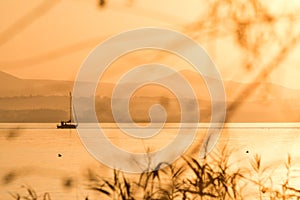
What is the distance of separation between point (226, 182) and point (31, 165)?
1961 inches

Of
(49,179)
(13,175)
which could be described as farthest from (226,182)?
(49,179)

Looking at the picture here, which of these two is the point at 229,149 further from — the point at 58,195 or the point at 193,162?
the point at 58,195

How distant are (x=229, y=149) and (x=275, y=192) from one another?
70 cm

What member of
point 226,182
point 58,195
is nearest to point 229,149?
point 226,182

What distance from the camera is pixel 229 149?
279 inches

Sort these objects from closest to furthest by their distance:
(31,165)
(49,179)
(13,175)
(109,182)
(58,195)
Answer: (13,175)
(109,182)
(58,195)
(49,179)
(31,165)

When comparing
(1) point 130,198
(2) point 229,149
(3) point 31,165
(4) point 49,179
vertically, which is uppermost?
(3) point 31,165

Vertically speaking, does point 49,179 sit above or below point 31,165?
below

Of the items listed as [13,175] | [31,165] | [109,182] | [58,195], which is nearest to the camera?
[13,175]

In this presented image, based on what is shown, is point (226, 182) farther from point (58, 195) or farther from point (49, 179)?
point (49, 179)

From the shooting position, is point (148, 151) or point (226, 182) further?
point (226, 182)

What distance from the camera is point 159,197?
708 cm

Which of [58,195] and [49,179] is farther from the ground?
[49,179]

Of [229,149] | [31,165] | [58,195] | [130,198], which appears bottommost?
[130,198]
